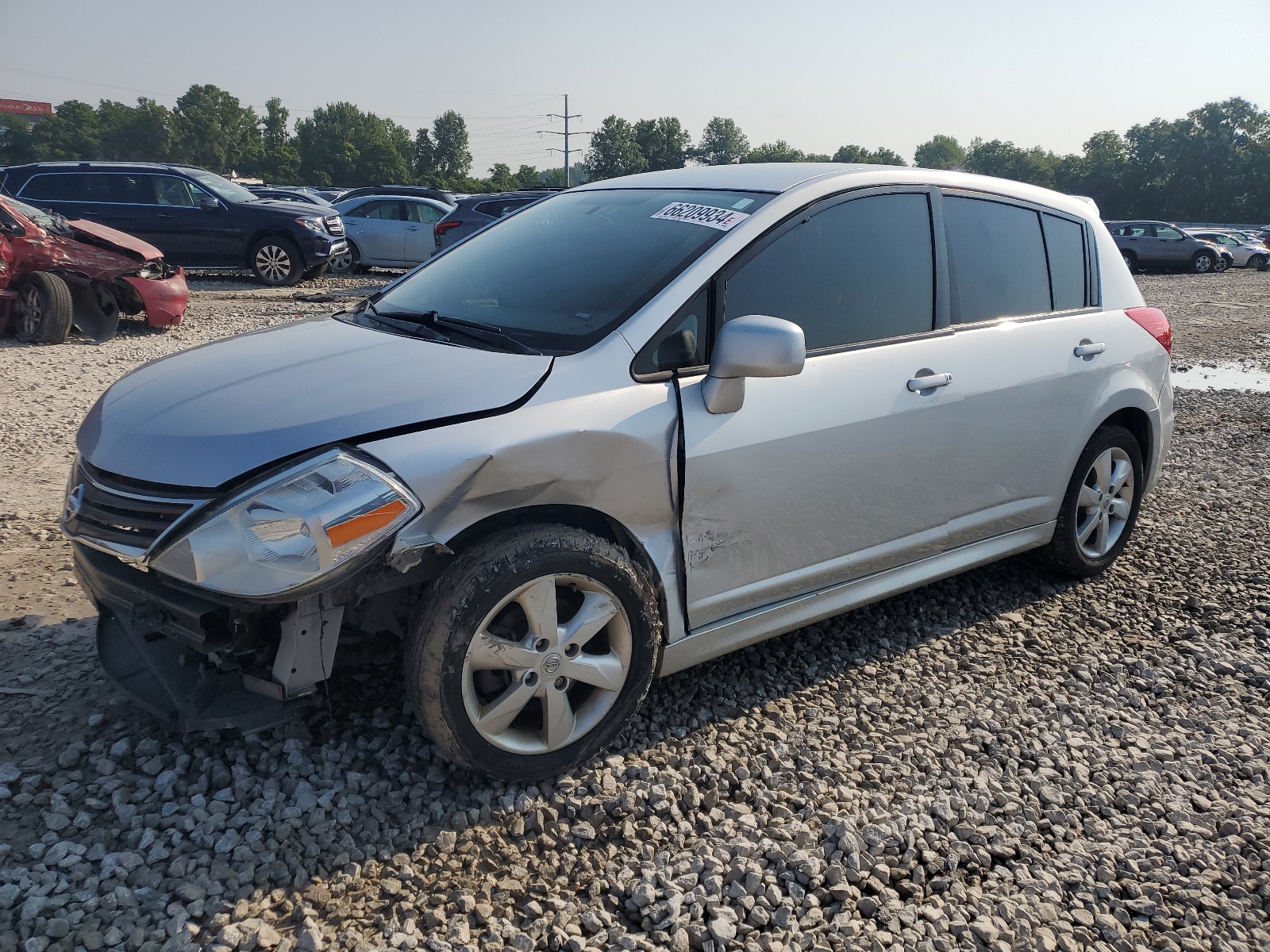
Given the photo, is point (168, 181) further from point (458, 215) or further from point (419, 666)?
point (419, 666)

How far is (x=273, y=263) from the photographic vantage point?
583 inches

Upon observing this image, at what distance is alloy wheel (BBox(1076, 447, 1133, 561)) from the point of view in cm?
431

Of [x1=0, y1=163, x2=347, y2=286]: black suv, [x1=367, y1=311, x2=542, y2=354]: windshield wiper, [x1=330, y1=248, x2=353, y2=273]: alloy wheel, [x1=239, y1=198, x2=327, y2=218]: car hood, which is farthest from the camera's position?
[x1=330, y1=248, x2=353, y2=273]: alloy wheel

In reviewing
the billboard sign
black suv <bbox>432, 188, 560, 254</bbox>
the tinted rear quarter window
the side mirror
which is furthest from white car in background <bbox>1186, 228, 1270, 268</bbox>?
the billboard sign

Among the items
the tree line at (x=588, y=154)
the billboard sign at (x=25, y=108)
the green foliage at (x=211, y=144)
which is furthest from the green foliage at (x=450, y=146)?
the billboard sign at (x=25, y=108)

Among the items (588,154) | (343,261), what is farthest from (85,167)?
(588,154)

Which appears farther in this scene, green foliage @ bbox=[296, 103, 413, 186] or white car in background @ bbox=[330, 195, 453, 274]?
green foliage @ bbox=[296, 103, 413, 186]

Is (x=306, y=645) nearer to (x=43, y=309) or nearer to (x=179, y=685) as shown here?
(x=179, y=685)

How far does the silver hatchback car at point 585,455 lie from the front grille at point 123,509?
0.01m

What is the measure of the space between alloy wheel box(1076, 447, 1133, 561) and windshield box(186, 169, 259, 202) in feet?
44.4

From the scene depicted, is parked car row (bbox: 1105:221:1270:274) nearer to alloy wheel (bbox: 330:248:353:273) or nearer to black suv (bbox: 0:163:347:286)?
alloy wheel (bbox: 330:248:353:273)

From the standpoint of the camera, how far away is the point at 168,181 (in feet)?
46.5

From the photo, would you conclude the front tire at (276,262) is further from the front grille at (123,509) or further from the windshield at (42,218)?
the front grille at (123,509)

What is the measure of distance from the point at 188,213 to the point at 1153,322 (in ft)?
44.8
